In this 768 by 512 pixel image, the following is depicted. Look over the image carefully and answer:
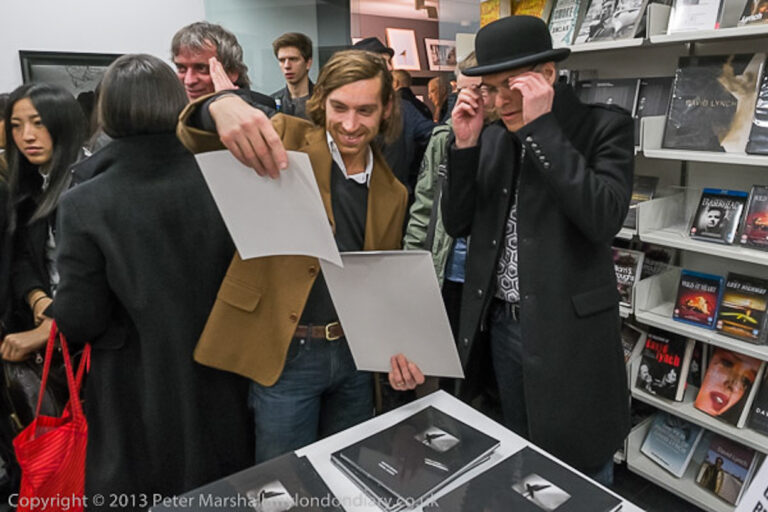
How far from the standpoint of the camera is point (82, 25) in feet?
12.2

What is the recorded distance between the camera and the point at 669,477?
2357mm

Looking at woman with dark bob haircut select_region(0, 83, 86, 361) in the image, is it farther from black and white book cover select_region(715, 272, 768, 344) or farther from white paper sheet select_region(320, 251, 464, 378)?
black and white book cover select_region(715, 272, 768, 344)

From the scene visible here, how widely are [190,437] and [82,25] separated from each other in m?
3.43

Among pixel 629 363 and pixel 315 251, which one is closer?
pixel 315 251

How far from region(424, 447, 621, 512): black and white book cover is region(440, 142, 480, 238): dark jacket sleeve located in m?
0.73

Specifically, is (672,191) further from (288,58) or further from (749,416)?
(288,58)

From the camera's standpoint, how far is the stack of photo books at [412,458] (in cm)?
93

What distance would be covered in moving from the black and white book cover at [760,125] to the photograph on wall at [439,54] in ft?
10.9

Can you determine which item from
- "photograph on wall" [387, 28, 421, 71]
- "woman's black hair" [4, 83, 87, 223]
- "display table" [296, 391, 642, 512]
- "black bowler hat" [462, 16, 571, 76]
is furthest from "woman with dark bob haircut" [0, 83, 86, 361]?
"photograph on wall" [387, 28, 421, 71]

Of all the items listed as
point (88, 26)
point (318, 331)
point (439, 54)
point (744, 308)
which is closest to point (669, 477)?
point (744, 308)

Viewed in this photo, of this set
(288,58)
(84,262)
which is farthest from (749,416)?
(288,58)

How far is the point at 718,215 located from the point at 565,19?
1.07m

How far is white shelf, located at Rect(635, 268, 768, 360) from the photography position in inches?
79.7

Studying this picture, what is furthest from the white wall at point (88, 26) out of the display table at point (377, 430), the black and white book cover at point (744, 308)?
the black and white book cover at point (744, 308)
